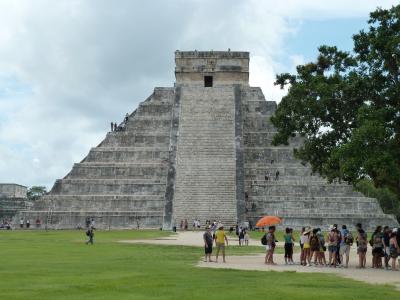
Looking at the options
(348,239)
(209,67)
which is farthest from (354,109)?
(209,67)

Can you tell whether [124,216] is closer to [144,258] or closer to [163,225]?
[163,225]

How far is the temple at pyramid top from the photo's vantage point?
4809cm

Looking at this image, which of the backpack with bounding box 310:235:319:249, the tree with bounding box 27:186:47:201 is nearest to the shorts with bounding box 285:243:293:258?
the backpack with bounding box 310:235:319:249

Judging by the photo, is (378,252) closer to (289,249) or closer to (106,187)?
(289,249)

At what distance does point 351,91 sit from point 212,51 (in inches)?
1213

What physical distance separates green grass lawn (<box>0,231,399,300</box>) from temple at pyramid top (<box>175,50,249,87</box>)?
1203 inches

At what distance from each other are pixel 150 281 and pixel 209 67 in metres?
36.5

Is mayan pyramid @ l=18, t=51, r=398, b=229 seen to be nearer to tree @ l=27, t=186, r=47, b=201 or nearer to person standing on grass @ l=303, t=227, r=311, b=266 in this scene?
person standing on grass @ l=303, t=227, r=311, b=266

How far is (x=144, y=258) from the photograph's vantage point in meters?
18.2

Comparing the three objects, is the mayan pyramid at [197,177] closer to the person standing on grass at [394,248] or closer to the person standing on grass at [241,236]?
the person standing on grass at [241,236]

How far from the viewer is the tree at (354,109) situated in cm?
1611

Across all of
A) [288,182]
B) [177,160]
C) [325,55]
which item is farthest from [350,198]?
[325,55]

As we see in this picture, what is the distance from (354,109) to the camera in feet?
59.7

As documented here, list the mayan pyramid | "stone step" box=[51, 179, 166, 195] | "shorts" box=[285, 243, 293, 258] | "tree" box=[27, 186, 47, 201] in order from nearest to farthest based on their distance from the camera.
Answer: "shorts" box=[285, 243, 293, 258] → the mayan pyramid → "stone step" box=[51, 179, 166, 195] → "tree" box=[27, 186, 47, 201]
